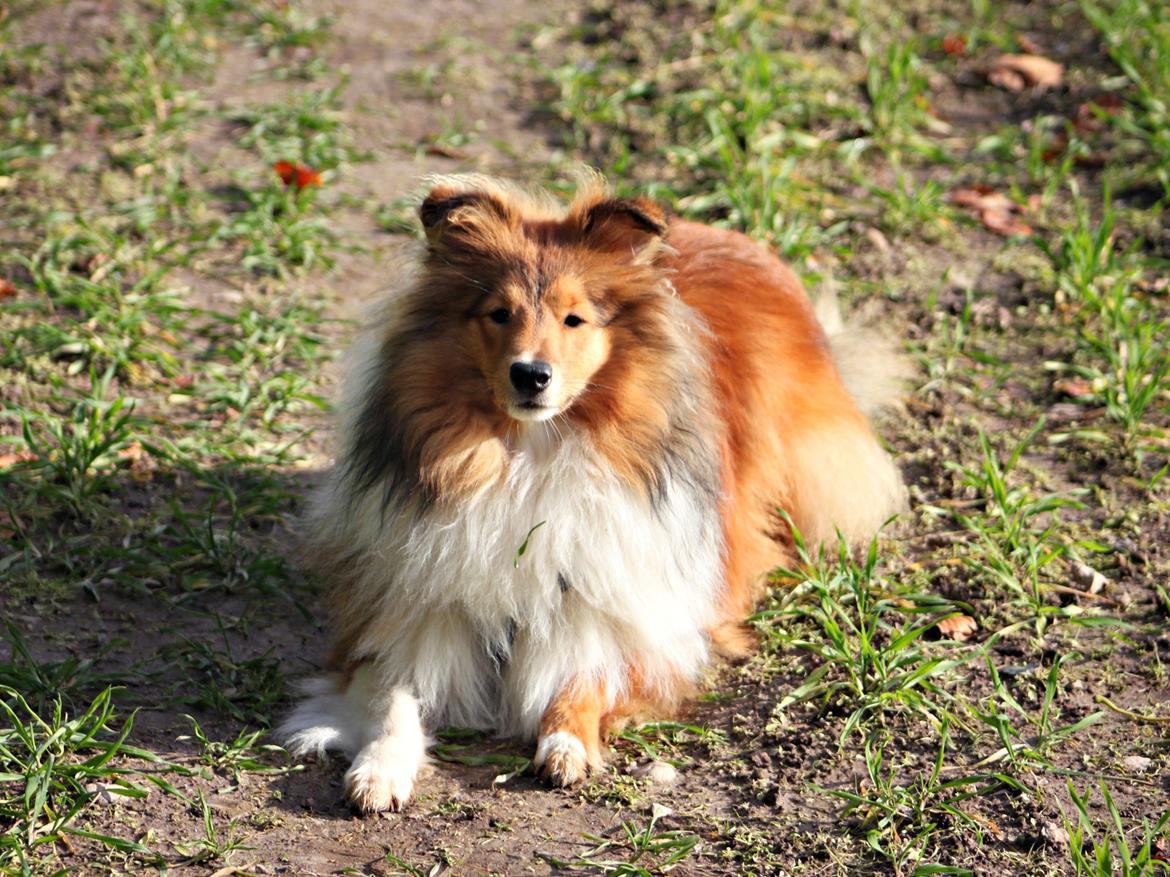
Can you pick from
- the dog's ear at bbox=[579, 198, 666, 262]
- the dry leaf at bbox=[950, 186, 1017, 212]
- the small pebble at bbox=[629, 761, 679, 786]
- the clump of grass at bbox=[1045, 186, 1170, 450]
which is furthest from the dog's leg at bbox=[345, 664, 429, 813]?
the dry leaf at bbox=[950, 186, 1017, 212]

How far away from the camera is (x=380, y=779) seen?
3.63 meters

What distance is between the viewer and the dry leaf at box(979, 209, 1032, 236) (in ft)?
21.9

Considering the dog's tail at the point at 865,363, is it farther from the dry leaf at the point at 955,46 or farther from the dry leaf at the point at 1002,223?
the dry leaf at the point at 955,46

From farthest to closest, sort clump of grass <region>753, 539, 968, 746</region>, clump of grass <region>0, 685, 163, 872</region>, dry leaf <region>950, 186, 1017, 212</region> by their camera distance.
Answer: dry leaf <region>950, 186, 1017, 212</region> < clump of grass <region>753, 539, 968, 746</region> < clump of grass <region>0, 685, 163, 872</region>

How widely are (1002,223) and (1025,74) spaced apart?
1461 millimetres

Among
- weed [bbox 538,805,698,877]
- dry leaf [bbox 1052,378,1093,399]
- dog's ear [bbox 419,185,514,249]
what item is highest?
dog's ear [bbox 419,185,514,249]

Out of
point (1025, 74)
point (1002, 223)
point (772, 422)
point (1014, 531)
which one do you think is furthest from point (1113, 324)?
point (1025, 74)

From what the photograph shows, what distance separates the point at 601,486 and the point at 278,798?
4.08ft

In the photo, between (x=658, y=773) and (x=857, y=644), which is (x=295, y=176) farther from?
(x=658, y=773)

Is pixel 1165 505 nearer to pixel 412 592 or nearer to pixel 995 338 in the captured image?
pixel 995 338

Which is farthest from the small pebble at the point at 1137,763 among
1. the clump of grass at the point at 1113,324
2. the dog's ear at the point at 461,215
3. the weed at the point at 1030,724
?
the dog's ear at the point at 461,215

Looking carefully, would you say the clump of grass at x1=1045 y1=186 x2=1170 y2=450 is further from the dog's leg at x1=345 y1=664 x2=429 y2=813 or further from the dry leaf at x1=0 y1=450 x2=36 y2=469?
the dry leaf at x1=0 y1=450 x2=36 y2=469

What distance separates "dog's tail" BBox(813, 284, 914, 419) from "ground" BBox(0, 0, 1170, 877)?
0.15m

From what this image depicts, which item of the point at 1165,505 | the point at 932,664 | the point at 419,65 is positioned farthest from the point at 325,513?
the point at 419,65
